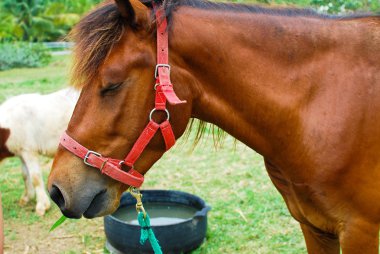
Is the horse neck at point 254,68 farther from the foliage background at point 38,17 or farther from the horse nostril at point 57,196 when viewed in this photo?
the foliage background at point 38,17

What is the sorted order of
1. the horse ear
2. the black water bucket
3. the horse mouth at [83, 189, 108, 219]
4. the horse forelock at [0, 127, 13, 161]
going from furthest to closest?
the horse forelock at [0, 127, 13, 161], the black water bucket, the horse mouth at [83, 189, 108, 219], the horse ear

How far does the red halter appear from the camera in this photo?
1748 millimetres

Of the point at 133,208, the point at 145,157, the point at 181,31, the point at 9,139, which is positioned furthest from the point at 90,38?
the point at 9,139

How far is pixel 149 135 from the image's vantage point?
1.79 m

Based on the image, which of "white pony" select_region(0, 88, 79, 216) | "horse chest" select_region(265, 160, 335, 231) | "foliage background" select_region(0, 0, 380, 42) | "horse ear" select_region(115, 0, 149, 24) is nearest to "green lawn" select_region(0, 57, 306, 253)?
"white pony" select_region(0, 88, 79, 216)

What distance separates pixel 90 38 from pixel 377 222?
149cm

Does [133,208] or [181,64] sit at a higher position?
[181,64]

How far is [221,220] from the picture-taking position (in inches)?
176

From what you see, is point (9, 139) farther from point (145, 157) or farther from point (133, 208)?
point (145, 157)

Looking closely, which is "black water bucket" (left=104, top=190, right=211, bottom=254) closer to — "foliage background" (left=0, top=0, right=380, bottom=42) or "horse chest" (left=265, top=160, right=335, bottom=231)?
"horse chest" (left=265, top=160, right=335, bottom=231)

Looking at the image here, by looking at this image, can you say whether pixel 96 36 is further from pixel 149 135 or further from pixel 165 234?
pixel 165 234

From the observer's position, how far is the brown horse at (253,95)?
1.79m

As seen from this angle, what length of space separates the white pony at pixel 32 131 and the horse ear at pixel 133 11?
11.2 ft

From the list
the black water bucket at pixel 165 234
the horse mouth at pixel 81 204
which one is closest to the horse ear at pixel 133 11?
the horse mouth at pixel 81 204
